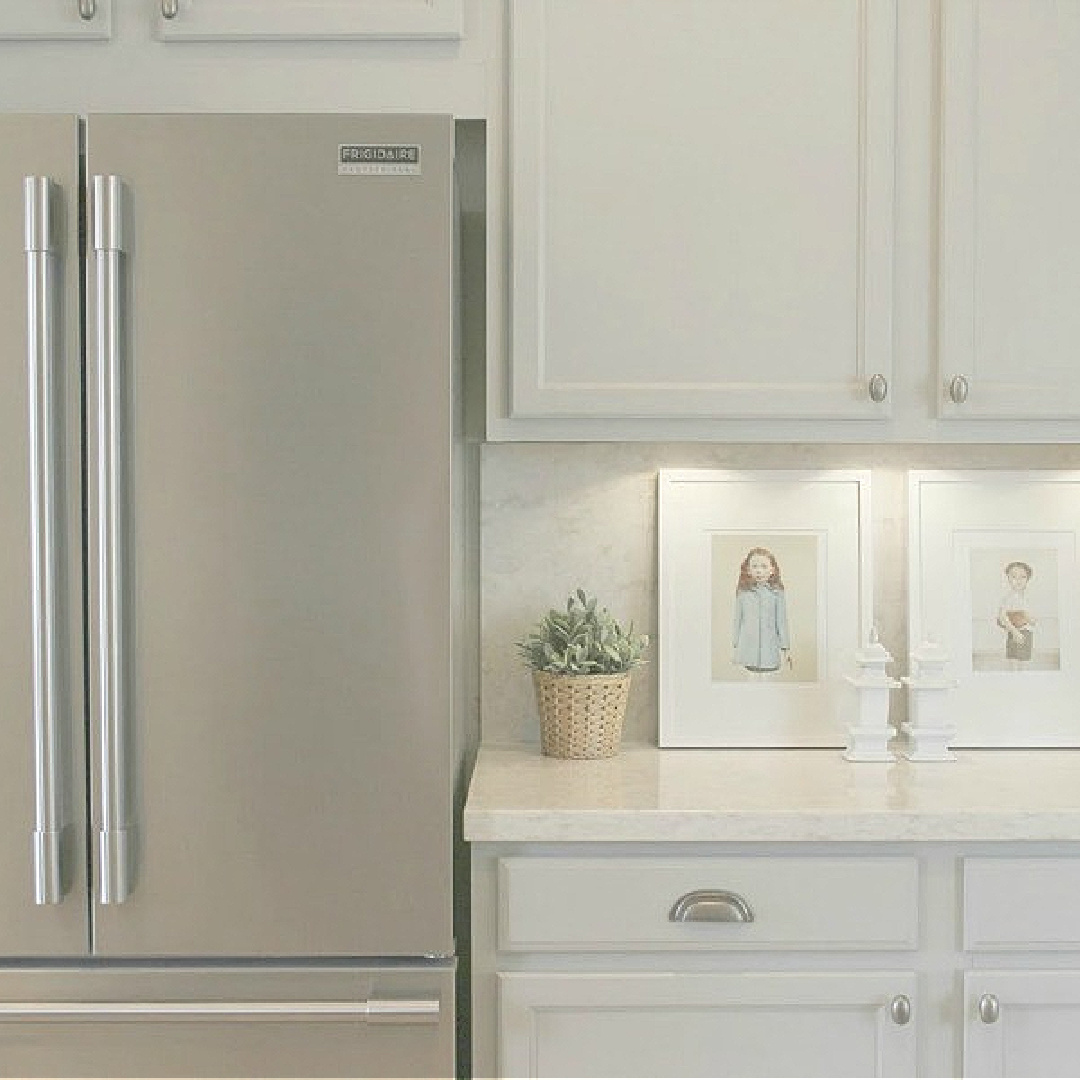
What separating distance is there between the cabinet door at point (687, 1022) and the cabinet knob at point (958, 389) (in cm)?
88

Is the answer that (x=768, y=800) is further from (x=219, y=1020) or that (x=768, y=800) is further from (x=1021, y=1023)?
(x=219, y=1020)

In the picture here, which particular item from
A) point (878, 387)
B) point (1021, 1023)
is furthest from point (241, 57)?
point (1021, 1023)

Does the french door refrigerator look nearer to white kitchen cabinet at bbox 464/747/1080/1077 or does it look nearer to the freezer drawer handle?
the freezer drawer handle

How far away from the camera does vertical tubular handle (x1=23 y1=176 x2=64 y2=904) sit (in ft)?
5.51

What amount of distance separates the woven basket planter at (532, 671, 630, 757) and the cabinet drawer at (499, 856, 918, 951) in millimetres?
380

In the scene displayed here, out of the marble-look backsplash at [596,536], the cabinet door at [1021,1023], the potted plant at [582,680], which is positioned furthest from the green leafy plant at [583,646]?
the cabinet door at [1021,1023]

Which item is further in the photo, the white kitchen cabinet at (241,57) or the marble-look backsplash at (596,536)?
the marble-look backsplash at (596,536)

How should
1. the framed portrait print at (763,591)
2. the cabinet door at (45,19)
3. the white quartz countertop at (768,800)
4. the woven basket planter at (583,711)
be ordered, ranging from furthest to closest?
the framed portrait print at (763,591) < the woven basket planter at (583,711) < the cabinet door at (45,19) < the white quartz countertop at (768,800)

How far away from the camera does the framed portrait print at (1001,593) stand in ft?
7.79

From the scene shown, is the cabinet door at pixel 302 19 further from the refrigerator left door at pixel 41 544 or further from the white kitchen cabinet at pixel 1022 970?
the white kitchen cabinet at pixel 1022 970

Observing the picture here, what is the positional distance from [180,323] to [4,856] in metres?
0.72

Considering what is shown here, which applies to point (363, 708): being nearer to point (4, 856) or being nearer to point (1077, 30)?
point (4, 856)

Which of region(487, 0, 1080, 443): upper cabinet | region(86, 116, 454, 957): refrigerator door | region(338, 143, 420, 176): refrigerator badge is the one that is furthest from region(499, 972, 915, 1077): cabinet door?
region(338, 143, 420, 176): refrigerator badge

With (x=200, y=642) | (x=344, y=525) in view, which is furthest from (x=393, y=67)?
(x=200, y=642)
